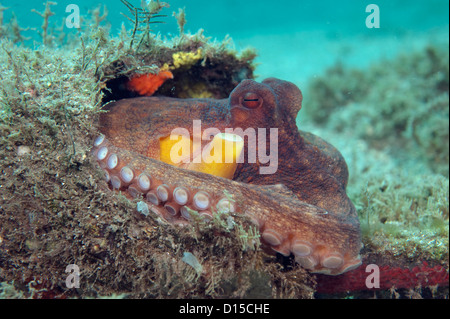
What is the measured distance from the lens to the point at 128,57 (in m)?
2.94

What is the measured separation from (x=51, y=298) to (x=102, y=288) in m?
0.38

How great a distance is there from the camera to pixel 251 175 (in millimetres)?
2723

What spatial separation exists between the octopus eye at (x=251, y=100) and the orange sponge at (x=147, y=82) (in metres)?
1.30

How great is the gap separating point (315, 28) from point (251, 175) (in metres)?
37.6

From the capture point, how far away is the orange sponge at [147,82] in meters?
3.29

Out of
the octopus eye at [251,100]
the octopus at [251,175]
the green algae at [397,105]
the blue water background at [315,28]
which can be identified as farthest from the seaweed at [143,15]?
the blue water background at [315,28]

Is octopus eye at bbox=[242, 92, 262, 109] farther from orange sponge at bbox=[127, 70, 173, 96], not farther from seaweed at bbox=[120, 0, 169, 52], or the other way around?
orange sponge at bbox=[127, 70, 173, 96]

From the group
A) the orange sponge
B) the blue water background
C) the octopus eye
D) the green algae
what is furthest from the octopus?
the blue water background

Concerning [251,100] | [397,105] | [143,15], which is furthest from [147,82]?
[397,105]

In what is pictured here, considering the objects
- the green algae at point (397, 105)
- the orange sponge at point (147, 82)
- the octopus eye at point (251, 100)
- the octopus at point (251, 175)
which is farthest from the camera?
the green algae at point (397, 105)

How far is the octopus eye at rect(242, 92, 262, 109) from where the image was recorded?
2549 millimetres

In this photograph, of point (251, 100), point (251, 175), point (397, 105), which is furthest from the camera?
point (397, 105)

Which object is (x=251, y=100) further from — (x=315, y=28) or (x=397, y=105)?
(x=315, y=28)

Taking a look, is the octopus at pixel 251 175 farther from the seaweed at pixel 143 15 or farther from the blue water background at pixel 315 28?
the blue water background at pixel 315 28
